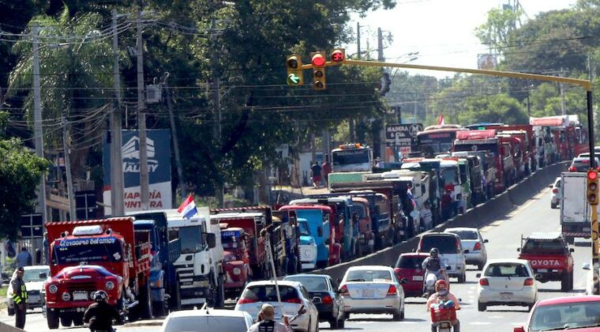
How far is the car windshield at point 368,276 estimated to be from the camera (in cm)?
3597

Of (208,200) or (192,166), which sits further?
(208,200)

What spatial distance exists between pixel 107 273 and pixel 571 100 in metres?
129

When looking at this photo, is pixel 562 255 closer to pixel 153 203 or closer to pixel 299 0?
pixel 153 203

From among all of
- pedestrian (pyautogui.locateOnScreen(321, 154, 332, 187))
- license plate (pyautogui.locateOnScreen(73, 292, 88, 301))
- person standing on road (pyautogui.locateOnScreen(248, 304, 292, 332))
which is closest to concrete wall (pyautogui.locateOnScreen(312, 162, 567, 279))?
pedestrian (pyautogui.locateOnScreen(321, 154, 332, 187))

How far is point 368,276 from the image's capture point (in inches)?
1423

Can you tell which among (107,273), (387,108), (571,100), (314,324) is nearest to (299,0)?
(387,108)

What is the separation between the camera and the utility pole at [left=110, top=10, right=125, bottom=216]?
51.3m

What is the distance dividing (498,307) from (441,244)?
8.68 m

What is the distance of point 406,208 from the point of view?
6512 cm

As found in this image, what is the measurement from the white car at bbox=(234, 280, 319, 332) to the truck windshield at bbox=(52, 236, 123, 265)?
6.79 m

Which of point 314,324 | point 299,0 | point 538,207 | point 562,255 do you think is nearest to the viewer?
point 314,324

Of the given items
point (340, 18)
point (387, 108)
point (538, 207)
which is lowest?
point (538, 207)

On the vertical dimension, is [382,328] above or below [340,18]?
below

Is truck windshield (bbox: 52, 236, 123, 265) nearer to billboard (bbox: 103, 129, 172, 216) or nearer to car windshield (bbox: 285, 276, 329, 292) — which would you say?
car windshield (bbox: 285, 276, 329, 292)
